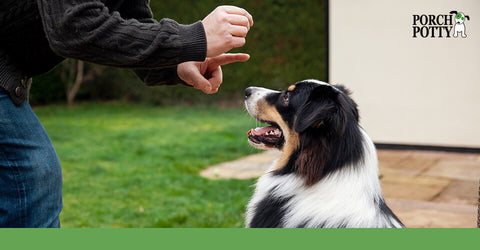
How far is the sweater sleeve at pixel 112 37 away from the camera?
131 cm

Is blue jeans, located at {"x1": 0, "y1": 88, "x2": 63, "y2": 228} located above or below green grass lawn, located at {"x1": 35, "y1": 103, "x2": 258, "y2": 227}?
above

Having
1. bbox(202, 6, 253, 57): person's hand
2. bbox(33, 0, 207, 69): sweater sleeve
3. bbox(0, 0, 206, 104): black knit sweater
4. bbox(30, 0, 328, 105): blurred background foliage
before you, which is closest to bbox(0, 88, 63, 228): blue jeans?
bbox(0, 0, 206, 104): black knit sweater

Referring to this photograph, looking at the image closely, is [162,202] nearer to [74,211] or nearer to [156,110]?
[74,211]

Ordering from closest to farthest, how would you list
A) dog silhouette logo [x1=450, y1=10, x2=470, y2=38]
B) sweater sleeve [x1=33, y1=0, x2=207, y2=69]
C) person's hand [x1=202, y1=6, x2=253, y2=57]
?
sweater sleeve [x1=33, y1=0, x2=207, y2=69] < person's hand [x1=202, y1=6, x2=253, y2=57] < dog silhouette logo [x1=450, y1=10, x2=470, y2=38]

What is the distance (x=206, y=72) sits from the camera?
2.05 meters

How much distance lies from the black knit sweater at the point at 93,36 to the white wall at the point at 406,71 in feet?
17.6

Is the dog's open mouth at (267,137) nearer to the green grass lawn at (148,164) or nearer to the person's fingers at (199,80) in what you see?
the person's fingers at (199,80)

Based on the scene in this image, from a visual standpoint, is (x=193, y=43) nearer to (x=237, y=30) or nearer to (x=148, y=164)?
(x=237, y=30)

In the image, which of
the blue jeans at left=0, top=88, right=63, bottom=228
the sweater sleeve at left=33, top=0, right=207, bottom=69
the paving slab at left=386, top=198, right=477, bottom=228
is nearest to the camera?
the sweater sleeve at left=33, top=0, right=207, bottom=69

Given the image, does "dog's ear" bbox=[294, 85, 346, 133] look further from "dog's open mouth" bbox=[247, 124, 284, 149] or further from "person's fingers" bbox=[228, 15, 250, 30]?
"person's fingers" bbox=[228, 15, 250, 30]

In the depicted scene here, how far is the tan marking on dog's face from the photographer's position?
223 cm

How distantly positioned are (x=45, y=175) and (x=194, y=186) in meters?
3.27

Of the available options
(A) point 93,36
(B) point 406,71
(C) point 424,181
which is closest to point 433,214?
(C) point 424,181

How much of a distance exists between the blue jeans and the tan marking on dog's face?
1.02 metres
